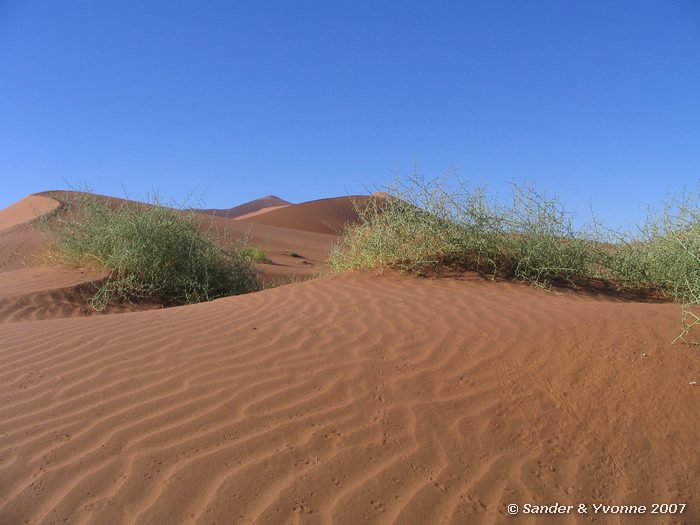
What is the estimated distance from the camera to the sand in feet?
9.14

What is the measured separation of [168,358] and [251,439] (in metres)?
1.43

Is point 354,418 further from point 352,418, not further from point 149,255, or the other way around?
point 149,255

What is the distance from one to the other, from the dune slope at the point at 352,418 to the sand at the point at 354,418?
0.01 meters

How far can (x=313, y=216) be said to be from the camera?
136 feet

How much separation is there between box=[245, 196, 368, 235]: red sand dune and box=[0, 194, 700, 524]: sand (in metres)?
31.8

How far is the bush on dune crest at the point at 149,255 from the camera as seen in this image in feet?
30.7

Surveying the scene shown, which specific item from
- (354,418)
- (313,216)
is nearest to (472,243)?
(354,418)

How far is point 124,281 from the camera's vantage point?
896 centimetres

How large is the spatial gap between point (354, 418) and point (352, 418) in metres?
0.01

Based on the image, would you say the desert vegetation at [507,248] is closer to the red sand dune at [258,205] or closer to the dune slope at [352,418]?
the dune slope at [352,418]

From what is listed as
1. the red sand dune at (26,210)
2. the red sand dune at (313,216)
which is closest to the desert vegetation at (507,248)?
the red sand dune at (26,210)

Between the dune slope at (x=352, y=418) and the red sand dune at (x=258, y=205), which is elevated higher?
the red sand dune at (x=258, y=205)

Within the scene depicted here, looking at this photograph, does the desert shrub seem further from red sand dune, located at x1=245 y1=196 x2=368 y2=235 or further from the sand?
red sand dune, located at x1=245 y1=196 x2=368 y2=235

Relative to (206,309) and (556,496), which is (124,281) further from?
(556,496)
